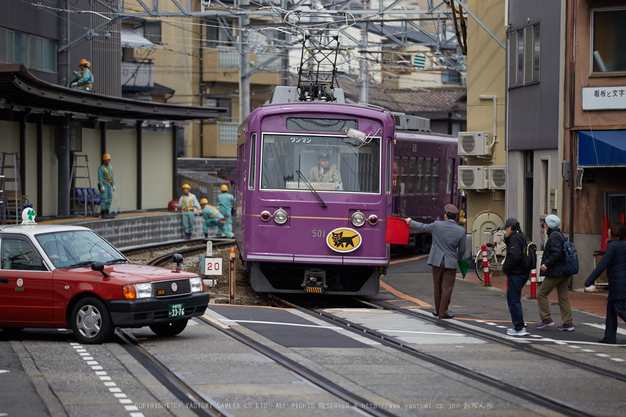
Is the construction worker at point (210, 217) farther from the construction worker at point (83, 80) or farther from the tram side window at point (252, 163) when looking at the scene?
the tram side window at point (252, 163)

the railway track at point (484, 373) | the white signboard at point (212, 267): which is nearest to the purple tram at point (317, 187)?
the railway track at point (484, 373)

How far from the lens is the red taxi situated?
36.2ft

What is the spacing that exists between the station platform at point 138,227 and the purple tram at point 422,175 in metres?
Answer: 7.71

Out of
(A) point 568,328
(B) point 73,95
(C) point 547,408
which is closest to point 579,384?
(C) point 547,408

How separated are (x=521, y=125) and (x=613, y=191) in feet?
11.0

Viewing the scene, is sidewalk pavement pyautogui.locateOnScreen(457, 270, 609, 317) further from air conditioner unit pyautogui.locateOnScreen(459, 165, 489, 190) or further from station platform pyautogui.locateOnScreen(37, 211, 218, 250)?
station platform pyautogui.locateOnScreen(37, 211, 218, 250)

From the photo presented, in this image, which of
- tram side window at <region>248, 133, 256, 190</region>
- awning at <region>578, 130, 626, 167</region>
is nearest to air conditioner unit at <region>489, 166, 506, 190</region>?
awning at <region>578, 130, 626, 167</region>

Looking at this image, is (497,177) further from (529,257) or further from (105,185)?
(105,185)

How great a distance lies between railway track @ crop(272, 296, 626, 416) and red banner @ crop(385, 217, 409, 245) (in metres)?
1.13

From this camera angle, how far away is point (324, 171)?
15.8 metres

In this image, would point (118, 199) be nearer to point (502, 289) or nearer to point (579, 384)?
point (502, 289)

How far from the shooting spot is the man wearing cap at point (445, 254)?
13.9 m

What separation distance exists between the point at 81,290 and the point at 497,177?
1376 centimetres

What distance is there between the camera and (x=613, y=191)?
18344 mm
